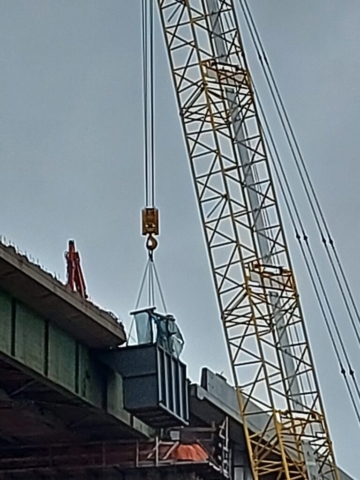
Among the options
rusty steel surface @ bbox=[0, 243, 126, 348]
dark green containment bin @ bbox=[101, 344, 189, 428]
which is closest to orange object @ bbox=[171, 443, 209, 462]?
dark green containment bin @ bbox=[101, 344, 189, 428]

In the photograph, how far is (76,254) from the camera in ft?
136

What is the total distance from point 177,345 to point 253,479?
1145 cm

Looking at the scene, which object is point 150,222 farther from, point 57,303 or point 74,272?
point 57,303

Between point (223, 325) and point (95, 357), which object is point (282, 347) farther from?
point (95, 357)

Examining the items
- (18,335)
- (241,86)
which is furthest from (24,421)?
(241,86)

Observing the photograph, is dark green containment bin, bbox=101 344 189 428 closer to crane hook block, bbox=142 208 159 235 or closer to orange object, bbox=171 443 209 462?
orange object, bbox=171 443 209 462

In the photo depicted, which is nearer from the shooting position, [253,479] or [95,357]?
[95,357]

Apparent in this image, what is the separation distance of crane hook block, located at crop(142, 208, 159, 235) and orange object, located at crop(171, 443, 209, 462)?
8659mm

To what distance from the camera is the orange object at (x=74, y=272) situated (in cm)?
4009

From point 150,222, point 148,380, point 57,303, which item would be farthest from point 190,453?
point 57,303

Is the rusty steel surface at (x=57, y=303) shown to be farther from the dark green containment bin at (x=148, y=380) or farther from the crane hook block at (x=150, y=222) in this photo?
the crane hook block at (x=150, y=222)

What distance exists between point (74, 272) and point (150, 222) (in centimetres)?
611

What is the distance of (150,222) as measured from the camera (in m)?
45.8

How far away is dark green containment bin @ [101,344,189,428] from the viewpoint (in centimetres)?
3544
